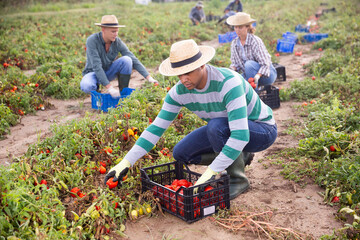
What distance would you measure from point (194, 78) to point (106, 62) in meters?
3.21

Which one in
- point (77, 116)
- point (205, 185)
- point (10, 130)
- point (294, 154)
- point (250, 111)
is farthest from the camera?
point (77, 116)

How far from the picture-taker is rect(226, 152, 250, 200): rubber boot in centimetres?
348

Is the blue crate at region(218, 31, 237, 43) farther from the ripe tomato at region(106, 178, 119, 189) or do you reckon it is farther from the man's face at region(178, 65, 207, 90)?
the ripe tomato at region(106, 178, 119, 189)

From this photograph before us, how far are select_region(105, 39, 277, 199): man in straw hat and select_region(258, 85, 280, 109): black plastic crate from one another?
2386 millimetres

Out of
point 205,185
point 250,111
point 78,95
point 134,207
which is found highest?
point 250,111

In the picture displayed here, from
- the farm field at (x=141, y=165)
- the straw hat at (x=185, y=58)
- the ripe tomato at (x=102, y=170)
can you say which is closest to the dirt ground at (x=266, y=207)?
the farm field at (x=141, y=165)

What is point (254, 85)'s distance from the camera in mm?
5523

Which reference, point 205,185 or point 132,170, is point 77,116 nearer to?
point 132,170

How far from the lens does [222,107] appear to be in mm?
3248

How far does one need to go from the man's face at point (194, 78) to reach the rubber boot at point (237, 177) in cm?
86

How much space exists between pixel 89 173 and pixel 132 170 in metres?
0.41

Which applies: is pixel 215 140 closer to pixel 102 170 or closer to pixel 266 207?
pixel 266 207

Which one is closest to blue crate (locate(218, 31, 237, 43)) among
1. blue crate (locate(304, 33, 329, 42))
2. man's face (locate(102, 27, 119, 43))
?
blue crate (locate(304, 33, 329, 42))

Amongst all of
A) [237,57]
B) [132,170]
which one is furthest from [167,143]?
[237,57]
